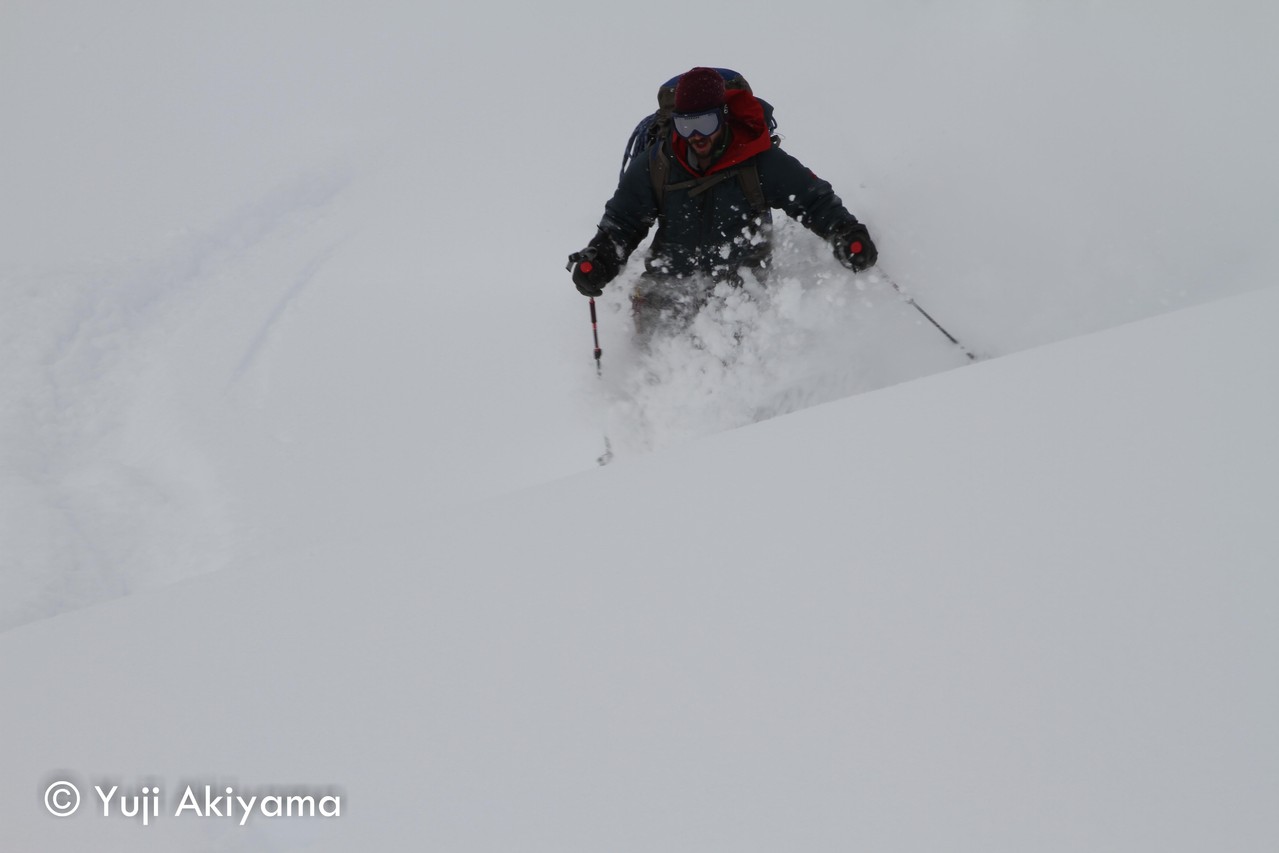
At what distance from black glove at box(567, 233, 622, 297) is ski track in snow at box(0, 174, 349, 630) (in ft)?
5.77

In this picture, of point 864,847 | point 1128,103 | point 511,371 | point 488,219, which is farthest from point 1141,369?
point 488,219

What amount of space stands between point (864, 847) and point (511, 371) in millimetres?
2901

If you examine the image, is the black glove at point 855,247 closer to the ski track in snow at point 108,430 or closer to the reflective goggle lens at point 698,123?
the reflective goggle lens at point 698,123

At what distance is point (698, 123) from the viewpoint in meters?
2.83

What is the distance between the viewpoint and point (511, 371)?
3.65m

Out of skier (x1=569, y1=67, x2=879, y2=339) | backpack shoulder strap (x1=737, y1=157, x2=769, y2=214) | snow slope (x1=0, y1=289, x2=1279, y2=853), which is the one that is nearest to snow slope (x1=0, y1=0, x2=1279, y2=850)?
snow slope (x1=0, y1=289, x2=1279, y2=853)

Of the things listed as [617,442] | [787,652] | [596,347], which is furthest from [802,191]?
[787,652]

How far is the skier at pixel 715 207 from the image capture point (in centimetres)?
309

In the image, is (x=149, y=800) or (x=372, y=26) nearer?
(x=149, y=800)

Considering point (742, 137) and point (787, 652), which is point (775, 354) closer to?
point (742, 137)

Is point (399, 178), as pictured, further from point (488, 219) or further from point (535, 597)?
point (535, 597)

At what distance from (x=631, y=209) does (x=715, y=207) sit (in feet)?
1.22

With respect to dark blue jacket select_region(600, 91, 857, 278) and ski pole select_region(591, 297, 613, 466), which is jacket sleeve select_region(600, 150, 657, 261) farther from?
ski pole select_region(591, 297, 613, 466)

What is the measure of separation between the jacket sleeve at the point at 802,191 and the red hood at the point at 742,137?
3.3 inches
